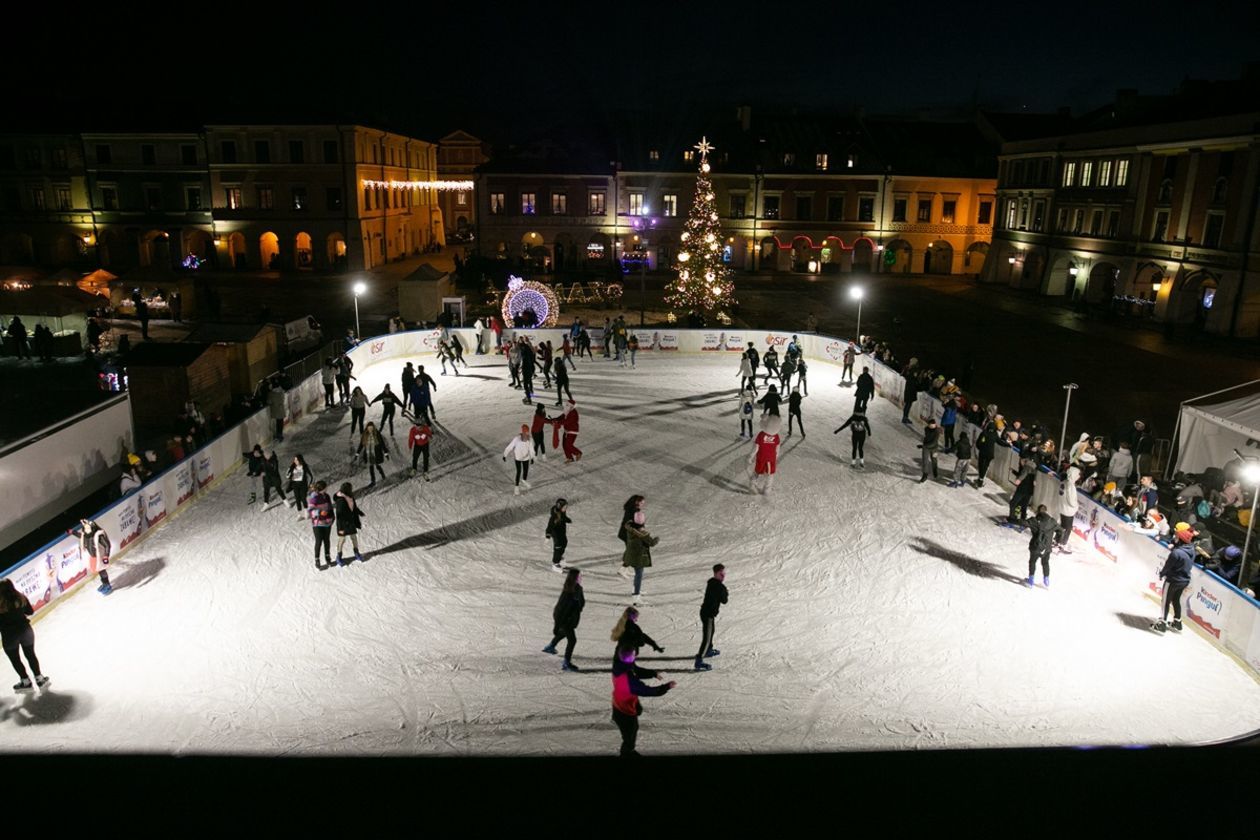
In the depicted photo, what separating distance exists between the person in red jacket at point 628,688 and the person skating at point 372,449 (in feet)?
30.4

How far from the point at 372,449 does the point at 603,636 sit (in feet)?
23.5

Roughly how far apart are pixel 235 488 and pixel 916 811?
524 inches

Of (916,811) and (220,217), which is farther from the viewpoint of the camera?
(220,217)

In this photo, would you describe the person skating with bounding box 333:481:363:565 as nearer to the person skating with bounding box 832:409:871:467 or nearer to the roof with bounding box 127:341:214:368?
the person skating with bounding box 832:409:871:467

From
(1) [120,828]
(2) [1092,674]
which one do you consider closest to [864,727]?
(2) [1092,674]

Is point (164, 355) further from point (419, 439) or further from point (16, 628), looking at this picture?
point (16, 628)

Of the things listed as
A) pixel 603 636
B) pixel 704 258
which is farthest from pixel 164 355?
pixel 704 258

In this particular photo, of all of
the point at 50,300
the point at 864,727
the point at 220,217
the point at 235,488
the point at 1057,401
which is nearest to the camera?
the point at 864,727

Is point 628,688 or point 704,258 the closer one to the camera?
point 628,688

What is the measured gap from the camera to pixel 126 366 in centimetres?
1994

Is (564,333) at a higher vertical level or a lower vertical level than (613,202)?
lower

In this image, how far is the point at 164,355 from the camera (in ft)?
66.6

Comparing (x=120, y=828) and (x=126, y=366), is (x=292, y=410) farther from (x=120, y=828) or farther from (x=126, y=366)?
(x=120, y=828)

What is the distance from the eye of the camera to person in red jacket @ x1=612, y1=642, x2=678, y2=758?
7695mm
